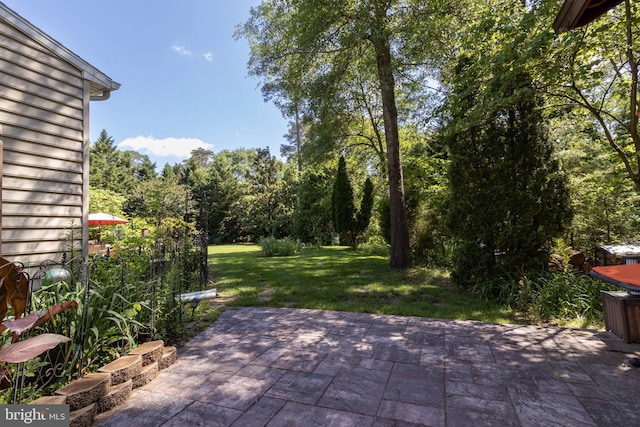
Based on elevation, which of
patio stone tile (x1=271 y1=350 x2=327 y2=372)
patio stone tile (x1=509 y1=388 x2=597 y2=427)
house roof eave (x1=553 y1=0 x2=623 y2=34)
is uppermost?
house roof eave (x1=553 y1=0 x2=623 y2=34)

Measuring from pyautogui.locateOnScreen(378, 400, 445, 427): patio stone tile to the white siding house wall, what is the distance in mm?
3790

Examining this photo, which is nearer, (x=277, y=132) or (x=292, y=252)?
(x=292, y=252)

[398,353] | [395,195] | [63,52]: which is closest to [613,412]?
[398,353]

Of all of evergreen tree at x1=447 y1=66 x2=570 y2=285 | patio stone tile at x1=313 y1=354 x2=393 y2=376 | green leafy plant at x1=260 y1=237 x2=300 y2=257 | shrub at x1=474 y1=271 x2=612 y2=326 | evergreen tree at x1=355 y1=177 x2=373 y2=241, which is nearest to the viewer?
patio stone tile at x1=313 y1=354 x2=393 y2=376

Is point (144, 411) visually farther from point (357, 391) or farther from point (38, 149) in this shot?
point (38, 149)

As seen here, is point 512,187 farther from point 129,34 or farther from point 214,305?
point 129,34

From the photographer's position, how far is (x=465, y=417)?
187 centimetres

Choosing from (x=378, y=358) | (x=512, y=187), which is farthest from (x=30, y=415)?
(x=512, y=187)

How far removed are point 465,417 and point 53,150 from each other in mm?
4802

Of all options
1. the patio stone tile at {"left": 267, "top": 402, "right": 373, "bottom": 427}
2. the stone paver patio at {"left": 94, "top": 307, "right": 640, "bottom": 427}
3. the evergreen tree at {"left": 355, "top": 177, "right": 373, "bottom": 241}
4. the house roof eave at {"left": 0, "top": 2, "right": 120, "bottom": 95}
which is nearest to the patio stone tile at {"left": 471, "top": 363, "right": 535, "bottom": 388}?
the stone paver patio at {"left": 94, "top": 307, "right": 640, "bottom": 427}

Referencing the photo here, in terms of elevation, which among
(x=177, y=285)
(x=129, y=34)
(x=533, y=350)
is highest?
(x=129, y=34)

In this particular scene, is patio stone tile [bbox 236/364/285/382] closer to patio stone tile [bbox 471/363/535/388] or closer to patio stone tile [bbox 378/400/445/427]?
patio stone tile [bbox 378/400/445/427]

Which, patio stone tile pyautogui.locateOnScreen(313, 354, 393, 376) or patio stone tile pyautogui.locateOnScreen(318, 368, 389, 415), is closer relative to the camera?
patio stone tile pyautogui.locateOnScreen(318, 368, 389, 415)

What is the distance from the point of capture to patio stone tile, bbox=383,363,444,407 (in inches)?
81.7
